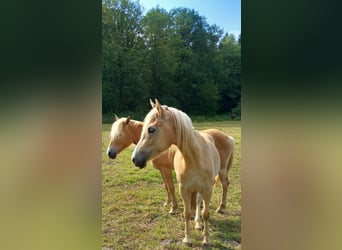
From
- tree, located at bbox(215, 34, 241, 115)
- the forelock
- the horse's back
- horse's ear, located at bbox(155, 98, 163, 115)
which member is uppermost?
tree, located at bbox(215, 34, 241, 115)

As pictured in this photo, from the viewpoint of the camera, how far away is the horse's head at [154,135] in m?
1.03

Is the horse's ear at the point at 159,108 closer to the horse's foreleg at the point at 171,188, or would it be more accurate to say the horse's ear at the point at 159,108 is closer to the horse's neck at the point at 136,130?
the horse's neck at the point at 136,130

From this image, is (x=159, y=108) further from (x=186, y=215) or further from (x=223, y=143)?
(x=186, y=215)

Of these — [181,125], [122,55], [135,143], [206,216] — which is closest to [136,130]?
[135,143]

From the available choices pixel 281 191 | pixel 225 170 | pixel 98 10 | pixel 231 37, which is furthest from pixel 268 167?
pixel 98 10

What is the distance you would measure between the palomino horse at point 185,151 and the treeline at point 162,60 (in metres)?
0.05

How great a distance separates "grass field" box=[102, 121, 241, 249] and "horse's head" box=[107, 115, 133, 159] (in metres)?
0.02

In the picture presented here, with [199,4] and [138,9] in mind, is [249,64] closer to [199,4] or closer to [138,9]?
[199,4]

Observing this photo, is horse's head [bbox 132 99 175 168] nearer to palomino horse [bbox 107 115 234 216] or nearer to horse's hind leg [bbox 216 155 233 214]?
palomino horse [bbox 107 115 234 216]

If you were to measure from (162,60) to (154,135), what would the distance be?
25 cm

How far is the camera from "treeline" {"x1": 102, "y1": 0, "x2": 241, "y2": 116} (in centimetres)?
105

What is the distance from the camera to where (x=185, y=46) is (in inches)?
41.8

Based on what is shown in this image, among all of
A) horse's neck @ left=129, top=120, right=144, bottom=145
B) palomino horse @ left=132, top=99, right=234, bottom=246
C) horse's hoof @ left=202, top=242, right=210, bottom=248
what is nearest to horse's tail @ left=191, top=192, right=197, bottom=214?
palomino horse @ left=132, top=99, right=234, bottom=246

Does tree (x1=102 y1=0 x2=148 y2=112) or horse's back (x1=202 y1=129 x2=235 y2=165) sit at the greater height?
tree (x1=102 y1=0 x2=148 y2=112)
